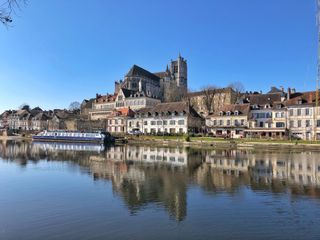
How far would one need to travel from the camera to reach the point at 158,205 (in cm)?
1622

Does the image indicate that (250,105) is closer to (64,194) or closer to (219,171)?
(219,171)

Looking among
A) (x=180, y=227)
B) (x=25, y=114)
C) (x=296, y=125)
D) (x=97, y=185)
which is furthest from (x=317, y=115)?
(x=25, y=114)

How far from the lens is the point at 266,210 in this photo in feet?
50.6

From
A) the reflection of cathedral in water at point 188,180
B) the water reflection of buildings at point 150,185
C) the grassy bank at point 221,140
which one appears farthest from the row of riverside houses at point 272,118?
the water reflection of buildings at point 150,185

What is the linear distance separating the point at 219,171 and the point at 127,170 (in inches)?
311

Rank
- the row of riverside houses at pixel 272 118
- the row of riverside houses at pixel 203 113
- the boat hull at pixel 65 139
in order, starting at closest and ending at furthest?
the row of riverside houses at pixel 272 118
the row of riverside houses at pixel 203 113
the boat hull at pixel 65 139

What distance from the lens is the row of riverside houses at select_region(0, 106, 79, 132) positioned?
4556 inches

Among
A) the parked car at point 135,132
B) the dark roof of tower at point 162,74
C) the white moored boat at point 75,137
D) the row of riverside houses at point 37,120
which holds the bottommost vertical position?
the white moored boat at point 75,137

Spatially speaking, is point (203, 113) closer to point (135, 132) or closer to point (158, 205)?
point (135, 132)

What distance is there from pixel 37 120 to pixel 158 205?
125970 millimetres

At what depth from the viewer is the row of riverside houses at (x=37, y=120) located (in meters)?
116

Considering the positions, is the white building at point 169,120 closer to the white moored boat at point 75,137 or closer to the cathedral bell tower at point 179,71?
the white moored boat at point 75,137

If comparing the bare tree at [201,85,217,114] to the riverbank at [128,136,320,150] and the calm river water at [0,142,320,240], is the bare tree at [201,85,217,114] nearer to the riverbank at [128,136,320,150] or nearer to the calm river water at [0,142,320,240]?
the riverbank at [128,136,320,150]

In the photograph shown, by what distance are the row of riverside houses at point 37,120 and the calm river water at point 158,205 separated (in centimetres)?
8678
